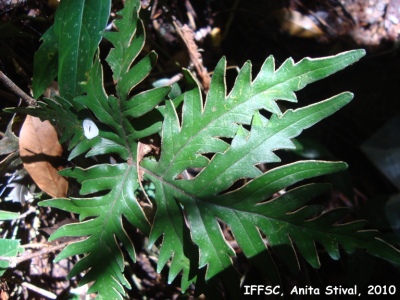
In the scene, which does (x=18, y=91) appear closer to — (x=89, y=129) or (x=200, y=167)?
(x=89, y=129)

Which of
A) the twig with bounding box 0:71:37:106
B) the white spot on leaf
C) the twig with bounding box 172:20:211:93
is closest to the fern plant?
the white spot on leaf

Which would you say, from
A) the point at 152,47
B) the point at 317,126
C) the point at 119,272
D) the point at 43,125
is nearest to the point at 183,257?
the point at 119,272

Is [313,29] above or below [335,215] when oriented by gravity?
above

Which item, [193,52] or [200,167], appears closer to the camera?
[200,167]

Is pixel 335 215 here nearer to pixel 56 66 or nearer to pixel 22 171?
pixel 56 66

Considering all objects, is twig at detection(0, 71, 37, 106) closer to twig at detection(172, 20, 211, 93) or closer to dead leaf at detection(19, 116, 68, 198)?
dead leaf at detection(19, 116, 68, 198)

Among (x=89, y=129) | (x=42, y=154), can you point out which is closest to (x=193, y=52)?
(x=89, y=129)

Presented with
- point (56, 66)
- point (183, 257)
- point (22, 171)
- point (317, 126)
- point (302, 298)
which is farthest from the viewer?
point (317, 126)

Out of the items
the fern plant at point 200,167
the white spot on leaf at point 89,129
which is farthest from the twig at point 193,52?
the white spot on leaf at point 89,129
